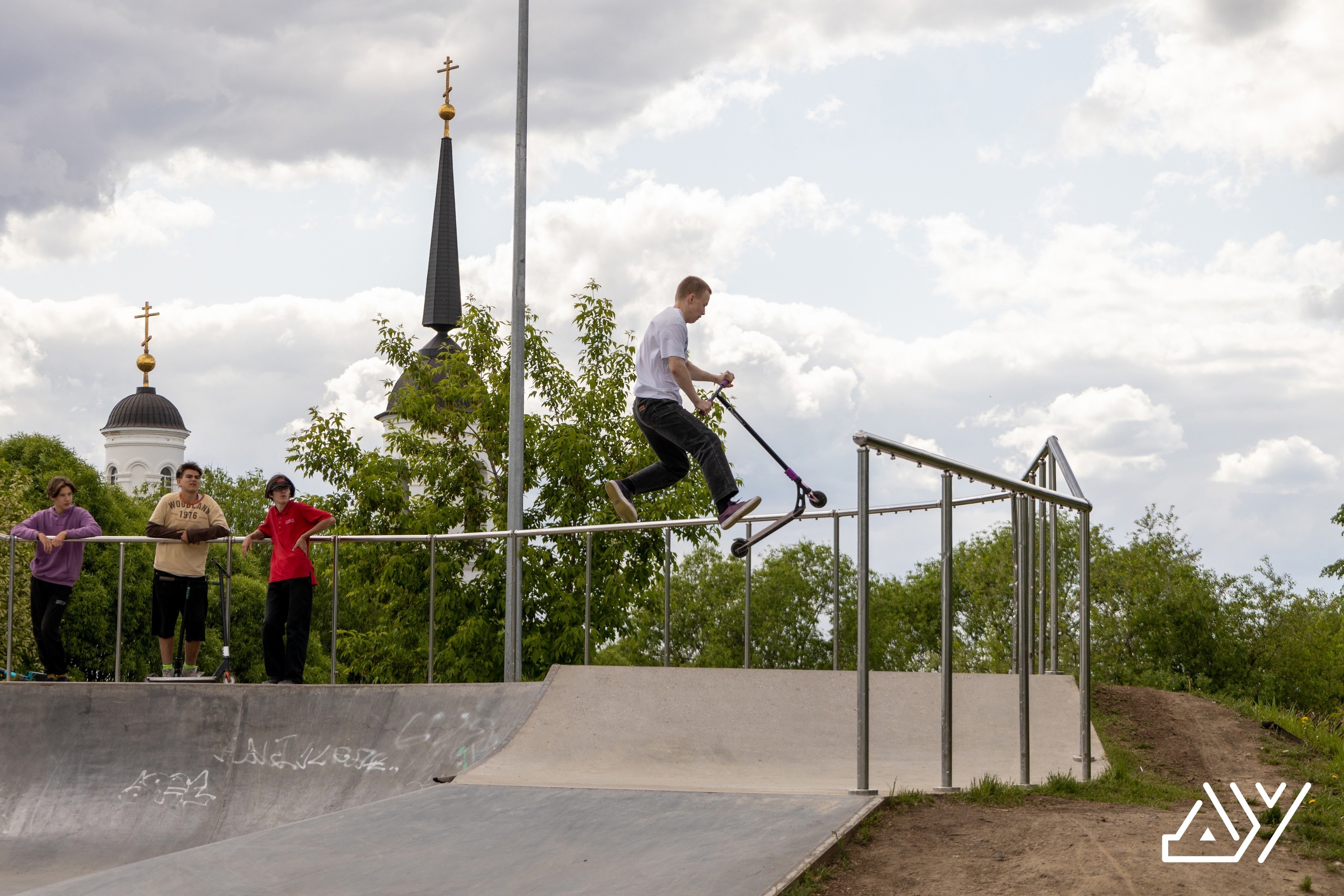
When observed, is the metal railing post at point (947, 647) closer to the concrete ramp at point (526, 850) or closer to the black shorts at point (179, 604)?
the concrete ramp at point (526, 850)

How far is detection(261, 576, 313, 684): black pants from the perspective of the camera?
9461 mm

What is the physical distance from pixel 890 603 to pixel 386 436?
2729 cm

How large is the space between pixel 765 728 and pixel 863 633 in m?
2.63

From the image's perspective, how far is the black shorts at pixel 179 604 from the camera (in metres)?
9.76

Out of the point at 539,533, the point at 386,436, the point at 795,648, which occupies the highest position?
the point at 386,436

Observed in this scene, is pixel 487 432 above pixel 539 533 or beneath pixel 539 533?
above

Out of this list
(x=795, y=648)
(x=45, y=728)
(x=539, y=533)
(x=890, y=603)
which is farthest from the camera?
(x=890, y=603)

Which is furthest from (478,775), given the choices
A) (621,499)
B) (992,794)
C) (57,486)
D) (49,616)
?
(49,616)

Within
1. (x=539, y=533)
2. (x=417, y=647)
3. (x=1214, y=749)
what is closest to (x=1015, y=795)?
(x=1214, y=749)

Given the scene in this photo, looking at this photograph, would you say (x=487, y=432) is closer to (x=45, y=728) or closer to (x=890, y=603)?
(x=45, y=728)

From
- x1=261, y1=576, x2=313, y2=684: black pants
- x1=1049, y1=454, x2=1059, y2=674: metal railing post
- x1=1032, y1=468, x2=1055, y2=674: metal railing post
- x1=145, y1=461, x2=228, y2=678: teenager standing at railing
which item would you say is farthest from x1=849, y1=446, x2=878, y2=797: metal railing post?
x1=145, y1=461, x2=228, y2=678: teenager standing at railing

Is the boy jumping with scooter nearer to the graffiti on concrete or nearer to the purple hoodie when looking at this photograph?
the graffiti on concrete

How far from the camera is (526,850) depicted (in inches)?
192

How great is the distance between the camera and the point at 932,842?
4527mm
